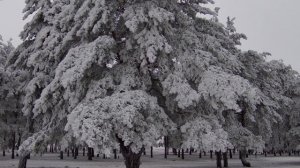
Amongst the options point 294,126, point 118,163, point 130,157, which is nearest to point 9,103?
point 130,157

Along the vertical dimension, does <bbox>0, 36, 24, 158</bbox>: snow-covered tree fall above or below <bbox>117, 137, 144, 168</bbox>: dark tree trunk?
above

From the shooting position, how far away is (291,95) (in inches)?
1656

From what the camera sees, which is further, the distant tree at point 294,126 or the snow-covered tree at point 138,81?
the distant tree at point 294,126

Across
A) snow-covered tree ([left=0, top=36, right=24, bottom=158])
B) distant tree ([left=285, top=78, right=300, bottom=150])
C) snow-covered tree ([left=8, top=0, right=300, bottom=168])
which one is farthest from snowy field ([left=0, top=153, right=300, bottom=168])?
snow-covered tree ([left=8, top=0, right=300, bottom=168])

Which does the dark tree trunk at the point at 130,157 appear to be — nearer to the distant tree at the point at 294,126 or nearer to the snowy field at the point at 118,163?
the snowy field at the point at 118,163

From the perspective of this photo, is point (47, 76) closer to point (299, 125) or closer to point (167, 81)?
point (167, 81)

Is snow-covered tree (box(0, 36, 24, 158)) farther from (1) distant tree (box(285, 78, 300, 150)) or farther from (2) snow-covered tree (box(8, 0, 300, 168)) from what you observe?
(1) distant tree (box(285, 78, 300, 150))

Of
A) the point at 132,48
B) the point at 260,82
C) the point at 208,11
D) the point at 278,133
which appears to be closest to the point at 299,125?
the point at 278,133

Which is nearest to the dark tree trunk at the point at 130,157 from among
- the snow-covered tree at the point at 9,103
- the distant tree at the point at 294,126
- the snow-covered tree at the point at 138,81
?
the snow-covered tree at the point at 138,81

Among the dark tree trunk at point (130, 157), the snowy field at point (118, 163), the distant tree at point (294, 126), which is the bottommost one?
the snowy field at point (118, 163)

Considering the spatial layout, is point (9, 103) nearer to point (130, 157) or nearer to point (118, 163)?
point (130, 157)

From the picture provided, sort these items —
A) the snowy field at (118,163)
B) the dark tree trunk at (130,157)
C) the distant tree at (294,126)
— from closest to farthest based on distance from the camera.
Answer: the dark tree trunk at (130,157) → the snowy field at (118,163) → the distant tree at (294,126)

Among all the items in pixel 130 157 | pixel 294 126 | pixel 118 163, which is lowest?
pixel 118 163

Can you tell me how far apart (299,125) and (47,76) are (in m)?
31.8
